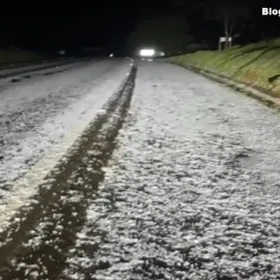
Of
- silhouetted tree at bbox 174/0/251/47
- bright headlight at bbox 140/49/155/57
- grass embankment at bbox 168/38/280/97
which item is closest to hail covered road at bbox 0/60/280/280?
grass embankment at bbox 168/38/280/97

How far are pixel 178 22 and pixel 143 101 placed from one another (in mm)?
69541

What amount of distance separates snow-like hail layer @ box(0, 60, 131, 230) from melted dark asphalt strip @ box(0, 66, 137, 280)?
167mm

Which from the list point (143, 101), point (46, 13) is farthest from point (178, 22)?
point (143, 101)

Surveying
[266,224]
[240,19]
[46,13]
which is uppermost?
[46,13]

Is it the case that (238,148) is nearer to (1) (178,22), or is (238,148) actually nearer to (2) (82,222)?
(2) (82,222)

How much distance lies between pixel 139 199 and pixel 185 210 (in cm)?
46

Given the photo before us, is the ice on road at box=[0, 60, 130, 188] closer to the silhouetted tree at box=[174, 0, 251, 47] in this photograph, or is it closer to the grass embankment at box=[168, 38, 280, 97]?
the grass embankment at box=[168, 38, 280, 97]

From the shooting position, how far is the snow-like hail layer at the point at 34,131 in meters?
4.07

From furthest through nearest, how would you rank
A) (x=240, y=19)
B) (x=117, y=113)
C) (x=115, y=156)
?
(x=240, y=19) < (x=117, y=113) < (x=115, y=156)

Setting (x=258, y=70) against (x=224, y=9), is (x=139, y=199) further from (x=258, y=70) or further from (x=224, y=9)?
(x=224, y=9)

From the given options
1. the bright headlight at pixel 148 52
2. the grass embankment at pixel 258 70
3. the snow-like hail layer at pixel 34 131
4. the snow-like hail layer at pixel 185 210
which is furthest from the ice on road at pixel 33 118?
the bright headlight at pixel 148 52

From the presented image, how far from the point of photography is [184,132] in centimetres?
676

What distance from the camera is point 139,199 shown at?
12.5 feet

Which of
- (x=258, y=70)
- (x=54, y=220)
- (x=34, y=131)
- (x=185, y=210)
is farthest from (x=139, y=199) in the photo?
(x=258, y=70)
